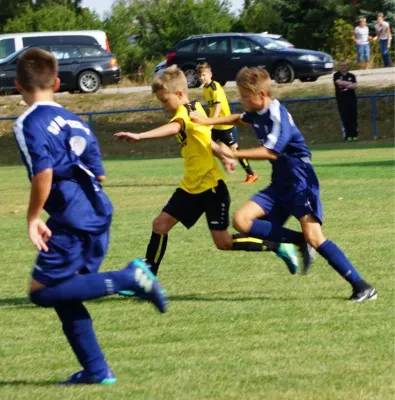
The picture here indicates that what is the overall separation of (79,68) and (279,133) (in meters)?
27.2

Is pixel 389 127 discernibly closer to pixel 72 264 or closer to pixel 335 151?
pixel 335 151

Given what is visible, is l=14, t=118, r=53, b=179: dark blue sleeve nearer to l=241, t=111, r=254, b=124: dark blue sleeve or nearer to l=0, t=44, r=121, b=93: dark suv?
l=241, t=111, r=254, b=124: dark blue sleeve

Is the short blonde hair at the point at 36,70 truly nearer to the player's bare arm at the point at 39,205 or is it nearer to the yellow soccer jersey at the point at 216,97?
the player's bare arm at the point at 39,205

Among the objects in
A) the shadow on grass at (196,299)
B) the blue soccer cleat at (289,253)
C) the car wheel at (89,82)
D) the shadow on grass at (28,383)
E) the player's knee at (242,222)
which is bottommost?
the car wheel at (89,82)

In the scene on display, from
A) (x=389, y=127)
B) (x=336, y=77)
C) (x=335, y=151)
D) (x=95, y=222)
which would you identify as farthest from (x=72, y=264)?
(x=389, y=127)

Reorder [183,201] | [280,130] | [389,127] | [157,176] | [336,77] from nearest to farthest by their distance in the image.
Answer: [280,130]
[183,201]
[157,176]
[336,77]
[389,127]

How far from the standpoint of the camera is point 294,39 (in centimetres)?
5262

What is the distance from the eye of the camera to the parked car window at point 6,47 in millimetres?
38031

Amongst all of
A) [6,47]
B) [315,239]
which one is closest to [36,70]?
[315,239]

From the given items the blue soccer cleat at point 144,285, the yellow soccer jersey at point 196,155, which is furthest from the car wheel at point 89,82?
the blue soccer cleat at point 144,285

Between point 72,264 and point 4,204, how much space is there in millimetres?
10934

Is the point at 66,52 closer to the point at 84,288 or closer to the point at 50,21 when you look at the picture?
the point at 50,21

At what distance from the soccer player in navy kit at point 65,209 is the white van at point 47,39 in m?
30.5

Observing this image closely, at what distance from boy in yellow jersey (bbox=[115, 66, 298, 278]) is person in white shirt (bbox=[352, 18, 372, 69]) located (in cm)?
2687
